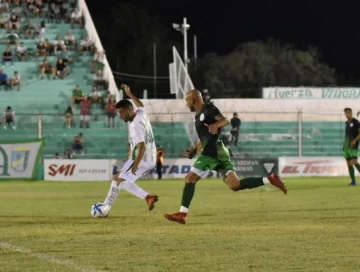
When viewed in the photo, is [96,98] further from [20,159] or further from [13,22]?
[20,159]

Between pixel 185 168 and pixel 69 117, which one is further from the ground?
pixel 69 117

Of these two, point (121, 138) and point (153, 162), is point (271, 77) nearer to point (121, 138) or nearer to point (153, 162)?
point (121, 138)

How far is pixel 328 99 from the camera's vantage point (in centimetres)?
5541

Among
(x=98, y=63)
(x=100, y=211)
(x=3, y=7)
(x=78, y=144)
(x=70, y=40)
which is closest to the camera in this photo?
(x=100, y=211)

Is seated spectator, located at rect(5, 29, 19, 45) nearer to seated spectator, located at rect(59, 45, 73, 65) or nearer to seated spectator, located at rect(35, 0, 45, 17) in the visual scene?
seated spectator, located at rect(59, 45, 73, 65)

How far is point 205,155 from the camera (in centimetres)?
1482

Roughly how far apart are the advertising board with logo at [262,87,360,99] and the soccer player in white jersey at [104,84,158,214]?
41783mm

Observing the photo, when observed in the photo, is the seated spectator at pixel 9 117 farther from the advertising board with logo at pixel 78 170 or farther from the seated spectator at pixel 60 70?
the seated spectator at pixel 60 70

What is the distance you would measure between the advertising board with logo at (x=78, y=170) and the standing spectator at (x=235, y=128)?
25.7ft

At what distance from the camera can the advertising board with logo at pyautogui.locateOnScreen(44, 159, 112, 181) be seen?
39.7 metres

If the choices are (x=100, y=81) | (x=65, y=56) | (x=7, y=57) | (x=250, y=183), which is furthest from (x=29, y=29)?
(x=250, y=183)

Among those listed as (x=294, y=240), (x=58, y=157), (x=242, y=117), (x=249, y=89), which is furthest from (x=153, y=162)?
(x=249, y=89)

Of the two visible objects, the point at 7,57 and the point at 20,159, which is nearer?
the point at 20,159

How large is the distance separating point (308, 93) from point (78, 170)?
78.0 feet
